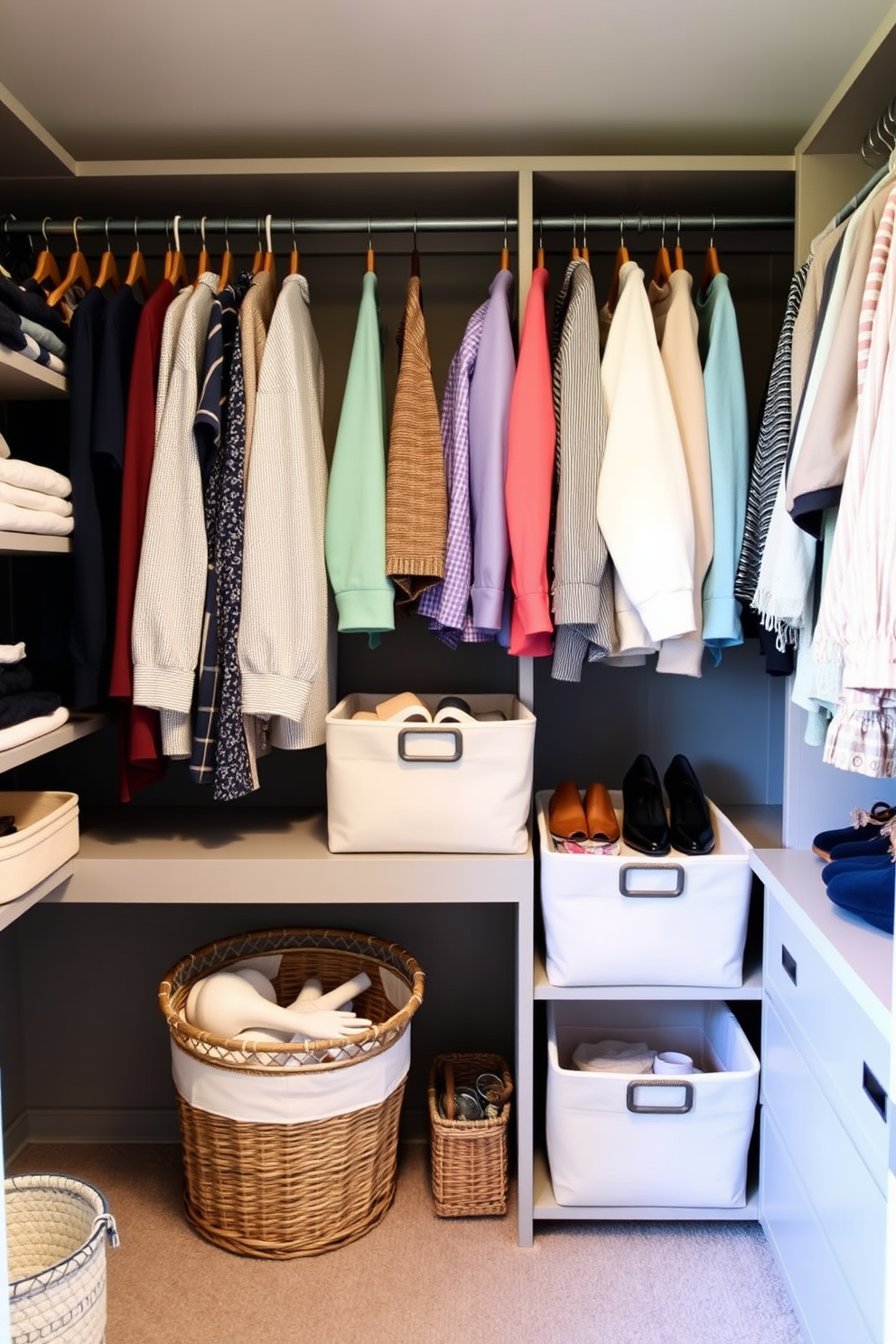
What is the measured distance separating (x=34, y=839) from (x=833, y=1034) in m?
1.31

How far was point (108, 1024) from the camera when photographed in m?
2.45

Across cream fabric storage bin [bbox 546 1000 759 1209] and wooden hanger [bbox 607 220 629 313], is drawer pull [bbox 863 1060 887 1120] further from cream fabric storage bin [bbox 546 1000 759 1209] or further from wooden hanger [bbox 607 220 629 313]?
wooden hanger [bbox 607 220 629 313]

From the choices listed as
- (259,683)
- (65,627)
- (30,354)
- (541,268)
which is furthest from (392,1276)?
(541,268)

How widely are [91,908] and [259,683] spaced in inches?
37.3

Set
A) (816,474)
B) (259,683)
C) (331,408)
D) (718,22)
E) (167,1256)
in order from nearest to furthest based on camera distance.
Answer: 1. (816,474)
2. (718,22)
3. (259,683)
4. (167,1256)
5. (331,408)

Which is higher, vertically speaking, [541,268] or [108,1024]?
[541,268]

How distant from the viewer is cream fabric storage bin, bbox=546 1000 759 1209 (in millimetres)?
1936

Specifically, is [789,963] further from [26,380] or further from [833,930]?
[26,380]

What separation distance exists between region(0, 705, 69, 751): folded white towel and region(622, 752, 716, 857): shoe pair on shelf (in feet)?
3.59

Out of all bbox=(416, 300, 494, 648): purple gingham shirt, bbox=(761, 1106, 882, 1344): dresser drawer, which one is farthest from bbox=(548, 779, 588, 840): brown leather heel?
bbox=(761, 1106, 882, 1344): dresser drawer

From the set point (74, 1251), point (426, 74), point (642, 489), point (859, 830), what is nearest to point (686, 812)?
point (859, 830)

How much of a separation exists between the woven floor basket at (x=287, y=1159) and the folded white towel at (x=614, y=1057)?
1.29ft

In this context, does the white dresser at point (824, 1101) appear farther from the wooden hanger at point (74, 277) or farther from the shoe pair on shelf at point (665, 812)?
the wooden hanger at point (74, 277)

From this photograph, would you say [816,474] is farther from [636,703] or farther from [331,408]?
[331,408]
